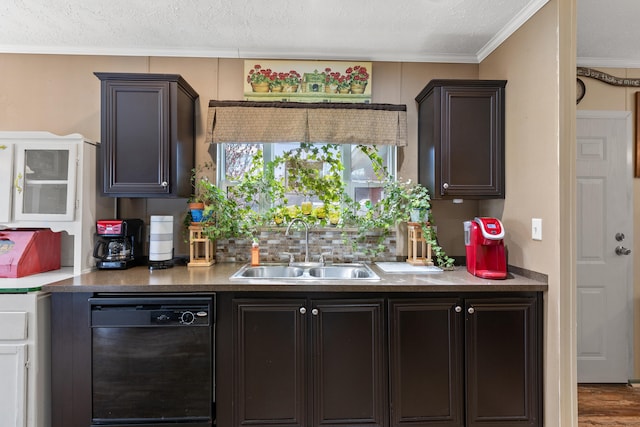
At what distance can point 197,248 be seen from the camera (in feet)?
7.80

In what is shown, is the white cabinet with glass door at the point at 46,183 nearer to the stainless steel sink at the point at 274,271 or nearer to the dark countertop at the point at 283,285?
the dark countertop at the point at 283,285

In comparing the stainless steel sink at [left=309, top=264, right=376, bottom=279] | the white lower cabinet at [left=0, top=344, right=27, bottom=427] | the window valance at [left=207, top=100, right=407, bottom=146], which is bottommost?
the white lower cabinet at [left=0, top=344, right=27, bottom=427]

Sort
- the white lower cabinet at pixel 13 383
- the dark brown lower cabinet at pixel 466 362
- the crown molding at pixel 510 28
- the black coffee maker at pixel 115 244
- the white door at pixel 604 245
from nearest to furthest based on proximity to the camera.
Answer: the white lower cabinet at pixel 13 383 < the dark brown lower cabinet at pixel 466 362 < the crown molding at pixel 510 28 < the black coffee maker at pixel 115 244 < the white door at pixel 604 245

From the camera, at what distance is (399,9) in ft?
6.43

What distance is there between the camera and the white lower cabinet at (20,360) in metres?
1.68

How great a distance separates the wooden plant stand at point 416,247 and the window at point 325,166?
0.38m

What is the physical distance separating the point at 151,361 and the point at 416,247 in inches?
72.4

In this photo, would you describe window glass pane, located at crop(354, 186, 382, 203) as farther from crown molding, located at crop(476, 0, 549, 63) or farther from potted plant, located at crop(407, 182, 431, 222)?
crown molding, located at crop(476, 0, 549, 63)

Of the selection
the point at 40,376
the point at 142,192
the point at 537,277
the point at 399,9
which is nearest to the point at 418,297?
the point at 537,277

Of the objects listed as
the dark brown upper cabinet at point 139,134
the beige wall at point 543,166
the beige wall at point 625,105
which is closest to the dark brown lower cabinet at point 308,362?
the beige wall at point 543,166

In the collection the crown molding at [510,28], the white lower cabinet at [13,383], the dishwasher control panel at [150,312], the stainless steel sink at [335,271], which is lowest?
the white lower cabinet at [13,383]

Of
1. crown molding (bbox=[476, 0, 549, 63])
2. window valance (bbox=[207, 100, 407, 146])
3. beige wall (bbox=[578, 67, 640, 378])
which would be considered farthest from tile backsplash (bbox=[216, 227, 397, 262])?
beige wall (bbox=[578, 67, 640, 378])

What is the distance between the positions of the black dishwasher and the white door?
282 centimetres

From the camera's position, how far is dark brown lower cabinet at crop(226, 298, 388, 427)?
5.80 feet
